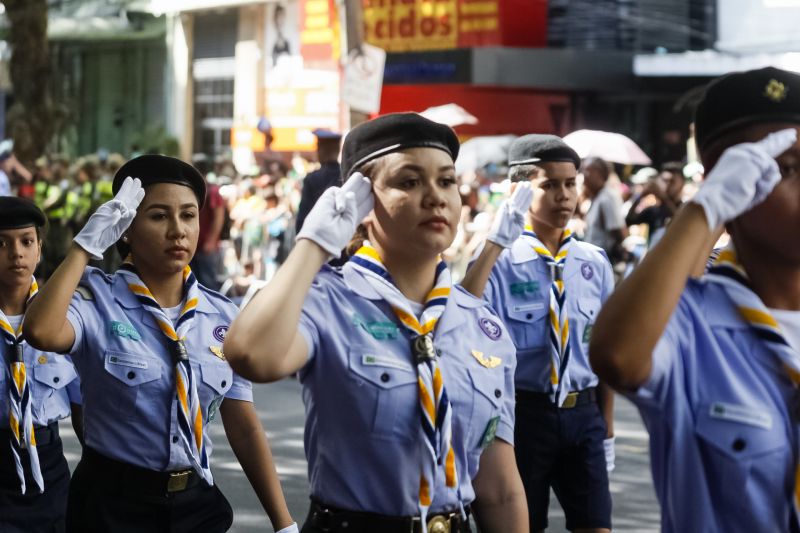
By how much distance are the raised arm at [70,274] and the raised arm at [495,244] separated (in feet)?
4.92

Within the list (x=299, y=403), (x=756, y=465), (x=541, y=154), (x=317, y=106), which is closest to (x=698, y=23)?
(x=317, y=106)

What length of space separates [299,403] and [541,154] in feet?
19.4

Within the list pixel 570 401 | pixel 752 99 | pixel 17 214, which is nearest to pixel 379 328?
pixel 752 99

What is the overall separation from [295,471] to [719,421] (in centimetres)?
667

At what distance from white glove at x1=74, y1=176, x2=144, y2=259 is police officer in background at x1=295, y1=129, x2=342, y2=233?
6.00 m

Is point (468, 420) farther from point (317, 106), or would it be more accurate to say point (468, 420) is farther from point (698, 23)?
point (317, 106)

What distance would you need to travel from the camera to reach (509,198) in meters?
6.09

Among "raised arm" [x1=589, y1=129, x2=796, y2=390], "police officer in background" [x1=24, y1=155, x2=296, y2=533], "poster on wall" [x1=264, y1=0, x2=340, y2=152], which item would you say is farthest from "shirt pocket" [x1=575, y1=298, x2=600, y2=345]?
"poster on wall" [x1=264, y1=0, x2=340, y2=152]

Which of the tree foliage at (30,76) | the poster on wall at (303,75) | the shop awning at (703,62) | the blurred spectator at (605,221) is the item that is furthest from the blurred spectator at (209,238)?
the poster on wall at (303,75)

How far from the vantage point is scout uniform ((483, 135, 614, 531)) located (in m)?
6.19

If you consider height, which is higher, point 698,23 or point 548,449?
point 698,23

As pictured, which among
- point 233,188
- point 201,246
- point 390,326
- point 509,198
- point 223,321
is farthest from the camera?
point 233,188

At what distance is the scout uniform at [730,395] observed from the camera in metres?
2.74

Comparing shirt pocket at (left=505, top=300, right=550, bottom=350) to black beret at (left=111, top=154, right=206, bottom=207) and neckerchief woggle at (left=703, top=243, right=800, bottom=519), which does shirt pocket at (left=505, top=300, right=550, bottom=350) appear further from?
neckerchief woggle at (left=703, top=243, right=800, bottom=519)
